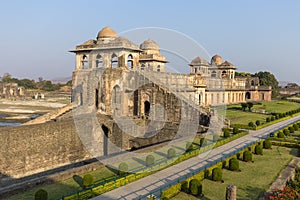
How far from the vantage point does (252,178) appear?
51.7 ft

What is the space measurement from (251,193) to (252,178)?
7.34ft

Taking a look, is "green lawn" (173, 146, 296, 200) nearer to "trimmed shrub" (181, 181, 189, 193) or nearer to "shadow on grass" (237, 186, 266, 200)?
"shadow on grass" (237, 186, 266, 200)

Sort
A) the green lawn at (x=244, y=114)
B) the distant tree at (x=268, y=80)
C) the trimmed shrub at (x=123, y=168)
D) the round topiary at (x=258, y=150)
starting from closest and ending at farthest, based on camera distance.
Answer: the trimmed shrub at (x=123, y=168), the round topiary at (x=258, y=150), the green lawn at (x=244, y=114), the distant tree at (x=268, y=80)

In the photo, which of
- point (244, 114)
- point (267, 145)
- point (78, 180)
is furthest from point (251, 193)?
point (244, 114)

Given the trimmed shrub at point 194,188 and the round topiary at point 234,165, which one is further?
the round topiary at point 234,165

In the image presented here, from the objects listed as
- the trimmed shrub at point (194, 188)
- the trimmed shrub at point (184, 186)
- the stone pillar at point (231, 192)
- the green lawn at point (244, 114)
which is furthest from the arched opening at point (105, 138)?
the green lawn at point (244, 114)

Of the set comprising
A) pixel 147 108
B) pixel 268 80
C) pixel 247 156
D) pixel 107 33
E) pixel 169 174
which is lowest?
pixel 169 174

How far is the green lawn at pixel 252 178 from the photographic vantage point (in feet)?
44.6

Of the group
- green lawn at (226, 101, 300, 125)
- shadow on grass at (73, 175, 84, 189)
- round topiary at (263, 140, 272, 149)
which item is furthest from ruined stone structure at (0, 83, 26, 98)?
round topiary at (263, 140, 272, 149)

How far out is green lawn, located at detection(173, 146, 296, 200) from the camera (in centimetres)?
1360

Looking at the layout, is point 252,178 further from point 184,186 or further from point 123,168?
point 123,168

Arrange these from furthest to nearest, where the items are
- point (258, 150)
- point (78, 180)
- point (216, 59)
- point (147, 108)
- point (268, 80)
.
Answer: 1. point (268, 80)
2. point (216, 59)
3. point (147, 108)
4. point (258, 150)
5. point (78, 180)

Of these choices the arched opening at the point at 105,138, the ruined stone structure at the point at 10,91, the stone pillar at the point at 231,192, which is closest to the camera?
the stone pillar at the point at 231,192

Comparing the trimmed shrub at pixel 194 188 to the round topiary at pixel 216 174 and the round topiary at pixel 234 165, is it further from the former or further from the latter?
the round topiary at pixel 234 165
